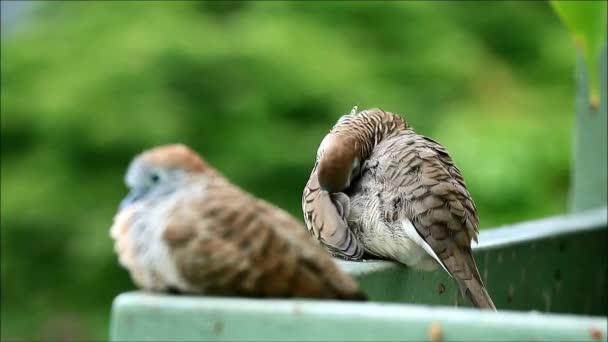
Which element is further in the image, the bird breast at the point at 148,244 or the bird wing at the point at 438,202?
the bird wing at the point at 438,202

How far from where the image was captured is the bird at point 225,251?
2.04 meters

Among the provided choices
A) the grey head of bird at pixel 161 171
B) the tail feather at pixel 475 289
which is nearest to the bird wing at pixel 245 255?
the grey head of bird at pixel 161 171

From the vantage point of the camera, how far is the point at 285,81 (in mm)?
5914

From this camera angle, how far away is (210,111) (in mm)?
6043

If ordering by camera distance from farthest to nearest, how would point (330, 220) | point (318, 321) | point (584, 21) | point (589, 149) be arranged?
point (589, 149) < point (330, 220) < point (584, 21) < point (318, 321)

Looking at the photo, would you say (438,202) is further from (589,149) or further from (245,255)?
(245,255)

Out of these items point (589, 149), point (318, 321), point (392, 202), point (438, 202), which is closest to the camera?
point (318, 321)

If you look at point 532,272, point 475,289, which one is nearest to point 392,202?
point 532,272

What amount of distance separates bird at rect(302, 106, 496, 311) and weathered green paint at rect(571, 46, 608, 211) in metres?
0.86

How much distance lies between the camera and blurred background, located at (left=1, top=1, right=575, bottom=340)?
18.6 ft

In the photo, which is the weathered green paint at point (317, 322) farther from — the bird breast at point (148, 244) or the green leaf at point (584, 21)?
the green leaf at point (584, 21)

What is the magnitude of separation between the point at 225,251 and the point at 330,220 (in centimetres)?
200

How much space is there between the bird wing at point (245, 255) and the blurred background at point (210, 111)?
11.5ft

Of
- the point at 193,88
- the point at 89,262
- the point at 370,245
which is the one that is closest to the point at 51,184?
the point at 89,262
